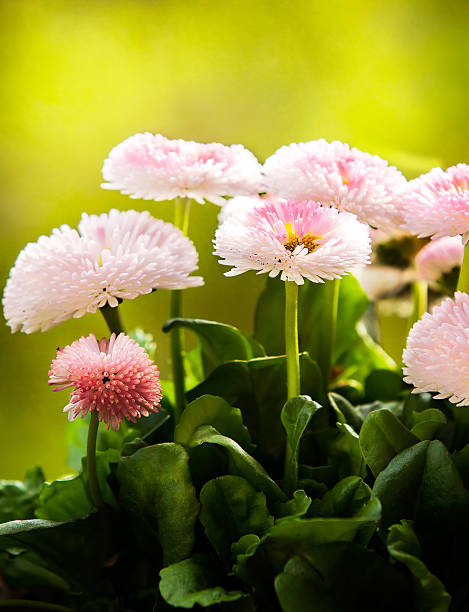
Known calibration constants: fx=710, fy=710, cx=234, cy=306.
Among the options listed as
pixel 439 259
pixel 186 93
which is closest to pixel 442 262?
pixel 439 259

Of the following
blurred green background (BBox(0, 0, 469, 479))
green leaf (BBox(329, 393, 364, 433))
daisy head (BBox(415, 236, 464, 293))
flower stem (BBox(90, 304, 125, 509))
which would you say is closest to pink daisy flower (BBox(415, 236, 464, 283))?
daisy head (BBox(415, 236, 464, 293))

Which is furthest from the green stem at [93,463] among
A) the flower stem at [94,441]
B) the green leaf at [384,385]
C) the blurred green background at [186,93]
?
the blurred green background at [186,93]

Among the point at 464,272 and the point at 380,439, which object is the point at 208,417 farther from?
the point at 464,272

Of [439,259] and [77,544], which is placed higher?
[439,259]

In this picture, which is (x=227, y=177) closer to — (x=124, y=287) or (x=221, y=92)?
(x=124, y=287)

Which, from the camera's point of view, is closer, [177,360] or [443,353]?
[443,353]

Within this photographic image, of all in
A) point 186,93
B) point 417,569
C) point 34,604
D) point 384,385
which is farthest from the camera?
point 186,93
